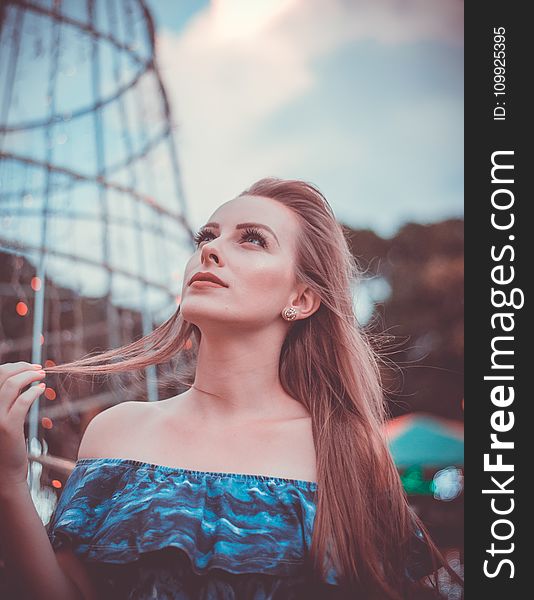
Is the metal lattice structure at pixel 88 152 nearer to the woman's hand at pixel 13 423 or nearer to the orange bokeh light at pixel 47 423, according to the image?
the orange bokeh light at pixel 47 423

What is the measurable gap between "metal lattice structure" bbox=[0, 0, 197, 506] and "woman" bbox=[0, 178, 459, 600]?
0.90 m

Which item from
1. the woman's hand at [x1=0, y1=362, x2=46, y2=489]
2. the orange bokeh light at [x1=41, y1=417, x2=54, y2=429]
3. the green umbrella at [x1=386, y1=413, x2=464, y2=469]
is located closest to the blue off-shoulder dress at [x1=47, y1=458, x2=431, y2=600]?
the woman's hand at [x1=0, y1=362, x2=46, y2=489]

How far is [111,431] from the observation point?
126 centimetres

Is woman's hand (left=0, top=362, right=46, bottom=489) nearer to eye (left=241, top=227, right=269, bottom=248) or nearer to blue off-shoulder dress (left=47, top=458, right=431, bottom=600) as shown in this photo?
blue off-shoulder dress (left=47, top=458, right=431, bottom=600)

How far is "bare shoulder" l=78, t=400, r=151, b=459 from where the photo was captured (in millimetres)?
1242

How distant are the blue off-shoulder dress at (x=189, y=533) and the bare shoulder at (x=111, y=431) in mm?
46

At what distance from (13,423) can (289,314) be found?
0.58 metres

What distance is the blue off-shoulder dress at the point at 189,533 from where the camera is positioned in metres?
1.07

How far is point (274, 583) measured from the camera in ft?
3.54

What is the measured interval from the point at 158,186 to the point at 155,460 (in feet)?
5.12

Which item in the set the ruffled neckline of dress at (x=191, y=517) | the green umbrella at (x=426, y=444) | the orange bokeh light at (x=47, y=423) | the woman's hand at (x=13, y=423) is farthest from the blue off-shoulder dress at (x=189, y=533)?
the green umbrella at (x=426, y=444)

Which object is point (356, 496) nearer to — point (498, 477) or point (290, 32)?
point (498, 477)

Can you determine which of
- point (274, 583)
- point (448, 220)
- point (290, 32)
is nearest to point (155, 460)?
point (274, 583)

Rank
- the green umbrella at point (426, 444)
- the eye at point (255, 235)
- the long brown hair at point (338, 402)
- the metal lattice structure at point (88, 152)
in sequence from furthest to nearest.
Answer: the green umbrella at point (426, 444) < the metal lattice structure at point (88, 152) < the eye at point (255, 235) < the long brown hair at point (338, 402)
